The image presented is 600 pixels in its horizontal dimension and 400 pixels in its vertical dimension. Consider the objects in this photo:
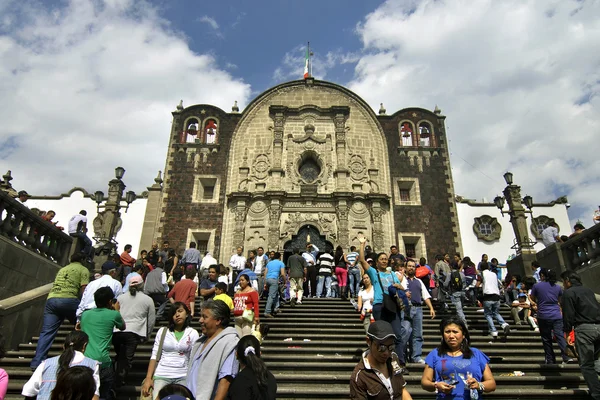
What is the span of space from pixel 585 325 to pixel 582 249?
6.21 meters

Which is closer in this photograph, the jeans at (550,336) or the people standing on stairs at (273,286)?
the jeans at (550,336)

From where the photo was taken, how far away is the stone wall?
322 inches

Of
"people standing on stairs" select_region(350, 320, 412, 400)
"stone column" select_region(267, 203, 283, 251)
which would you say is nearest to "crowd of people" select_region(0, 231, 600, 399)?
"people standing on stairs" select_region(350, 320, 412, 400)

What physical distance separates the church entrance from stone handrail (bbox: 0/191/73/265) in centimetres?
955

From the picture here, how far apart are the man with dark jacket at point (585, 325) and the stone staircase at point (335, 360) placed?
633 mm

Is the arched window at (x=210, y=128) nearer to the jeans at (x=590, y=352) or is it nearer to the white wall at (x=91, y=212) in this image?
the white wall at (x=91, y=212)

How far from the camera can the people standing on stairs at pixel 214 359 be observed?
3.23 metres

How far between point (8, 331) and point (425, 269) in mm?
9473

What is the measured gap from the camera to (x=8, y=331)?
7.52m

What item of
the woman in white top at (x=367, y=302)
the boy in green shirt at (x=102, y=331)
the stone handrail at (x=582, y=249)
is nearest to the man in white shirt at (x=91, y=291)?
the boy in green shirt at (x=102, y=331)

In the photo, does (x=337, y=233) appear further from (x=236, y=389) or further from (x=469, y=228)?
(x=236, y=389)

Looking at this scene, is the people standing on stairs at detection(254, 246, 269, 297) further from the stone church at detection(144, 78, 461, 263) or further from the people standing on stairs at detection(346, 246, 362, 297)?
the stone church at detection(144, 78, 461, 263)

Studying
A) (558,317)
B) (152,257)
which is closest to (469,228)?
(558,317)

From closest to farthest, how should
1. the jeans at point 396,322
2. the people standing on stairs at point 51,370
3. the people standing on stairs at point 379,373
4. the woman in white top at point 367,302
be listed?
the people standing on stairs at point 379,373 < the people standing on stairs at point 51,370 < the jeans at point 396,322 < the woman in white top at point 367,302
